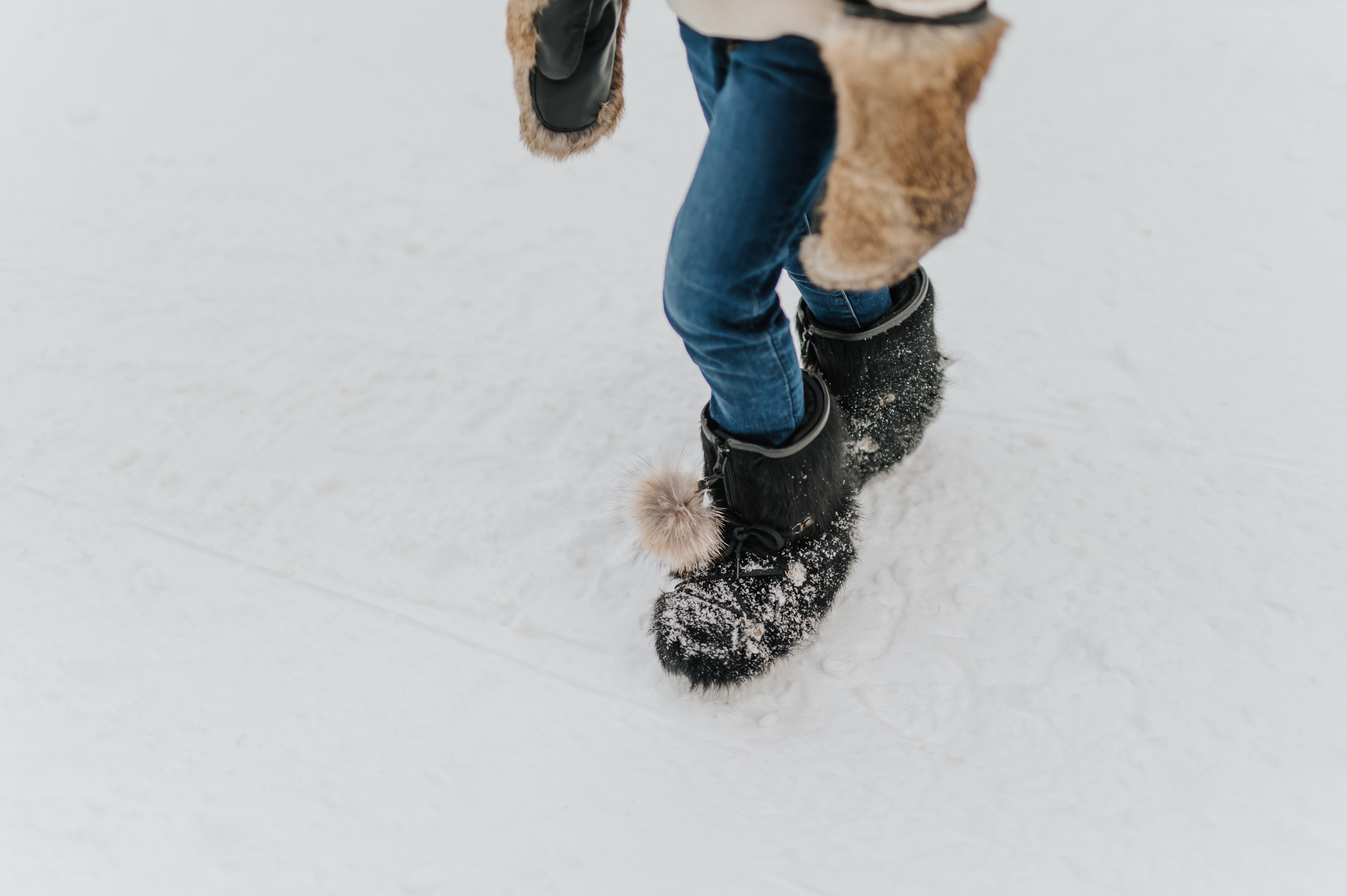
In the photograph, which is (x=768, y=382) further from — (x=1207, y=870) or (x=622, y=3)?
(x=1207, y=870)

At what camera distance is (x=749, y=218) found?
97 centimetres

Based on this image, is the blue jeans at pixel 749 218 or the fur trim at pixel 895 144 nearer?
the fur trim at pixel 895 144

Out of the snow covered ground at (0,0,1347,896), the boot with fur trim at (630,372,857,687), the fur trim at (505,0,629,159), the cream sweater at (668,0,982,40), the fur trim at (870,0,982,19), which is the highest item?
the fur trim at (870,0,982,19)

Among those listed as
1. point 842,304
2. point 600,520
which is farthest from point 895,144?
point 600,520

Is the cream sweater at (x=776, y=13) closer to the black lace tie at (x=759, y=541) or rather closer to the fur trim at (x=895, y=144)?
the fur trim at (x=895, y=144)

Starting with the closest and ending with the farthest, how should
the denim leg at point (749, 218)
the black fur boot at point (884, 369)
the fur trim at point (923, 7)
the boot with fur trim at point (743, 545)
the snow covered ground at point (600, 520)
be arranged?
the fur trim at point (923, 7)
the denim leg at point (749, 218)
the snow covered ground at point (600, 520)
the boot with fur trim at point (743, 545)
the black fur boot at point (884, 369)

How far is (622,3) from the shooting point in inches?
46.2

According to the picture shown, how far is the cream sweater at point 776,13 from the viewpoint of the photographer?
2.49ft

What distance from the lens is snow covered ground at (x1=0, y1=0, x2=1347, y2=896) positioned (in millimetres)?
1093

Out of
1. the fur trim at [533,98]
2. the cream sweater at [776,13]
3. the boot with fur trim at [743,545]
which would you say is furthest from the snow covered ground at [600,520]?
the cream sweater at [776,13]

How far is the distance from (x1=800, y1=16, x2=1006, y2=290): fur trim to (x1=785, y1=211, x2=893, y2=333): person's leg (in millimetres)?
395

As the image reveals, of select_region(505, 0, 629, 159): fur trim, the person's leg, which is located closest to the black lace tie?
the person's leg

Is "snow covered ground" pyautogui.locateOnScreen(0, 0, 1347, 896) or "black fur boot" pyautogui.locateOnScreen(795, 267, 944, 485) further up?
"black fur boot" pyautogui.locateOnScreen(795, 267, 944, 485)

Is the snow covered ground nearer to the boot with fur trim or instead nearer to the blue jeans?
the boot with fur trim
